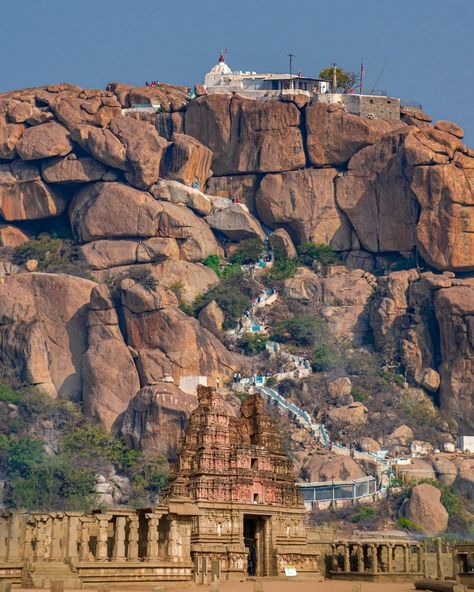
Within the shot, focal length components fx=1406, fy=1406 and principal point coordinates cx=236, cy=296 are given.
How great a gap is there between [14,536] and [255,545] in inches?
492

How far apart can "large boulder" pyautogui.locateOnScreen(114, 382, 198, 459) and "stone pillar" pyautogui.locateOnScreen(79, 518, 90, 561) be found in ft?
124

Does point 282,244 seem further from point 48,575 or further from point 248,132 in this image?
point 48,575

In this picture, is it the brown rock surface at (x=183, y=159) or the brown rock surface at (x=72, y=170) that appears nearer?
the brown rock surface at (x=72, y=170)

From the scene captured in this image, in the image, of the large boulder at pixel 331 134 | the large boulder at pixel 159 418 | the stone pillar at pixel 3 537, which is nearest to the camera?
the stone pillar at pixel 3 537

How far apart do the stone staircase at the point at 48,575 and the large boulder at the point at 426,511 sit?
126 feet

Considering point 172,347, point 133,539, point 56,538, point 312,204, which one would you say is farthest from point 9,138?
point 56,538

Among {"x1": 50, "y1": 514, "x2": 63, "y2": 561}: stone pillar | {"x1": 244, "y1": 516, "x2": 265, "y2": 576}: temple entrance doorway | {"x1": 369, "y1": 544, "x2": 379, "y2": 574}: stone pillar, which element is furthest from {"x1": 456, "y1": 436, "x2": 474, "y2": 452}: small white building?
{"x1": 50, "y1": 514, "x2": 63, "y2": 561}: stone pillar

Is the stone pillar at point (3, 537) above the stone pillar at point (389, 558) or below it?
below

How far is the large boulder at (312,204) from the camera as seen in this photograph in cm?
11488

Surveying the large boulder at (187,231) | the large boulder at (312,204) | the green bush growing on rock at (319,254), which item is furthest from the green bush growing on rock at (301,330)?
the large boulder at (187,231)

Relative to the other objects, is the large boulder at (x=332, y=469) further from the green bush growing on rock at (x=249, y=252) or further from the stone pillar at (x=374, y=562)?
the green bush growing on rock at (x=249, y=252)

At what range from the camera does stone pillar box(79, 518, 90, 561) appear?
5025cm

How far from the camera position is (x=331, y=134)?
11506 centimetres

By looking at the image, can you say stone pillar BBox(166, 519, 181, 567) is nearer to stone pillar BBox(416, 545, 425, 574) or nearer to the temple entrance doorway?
the temple entrance doorway
